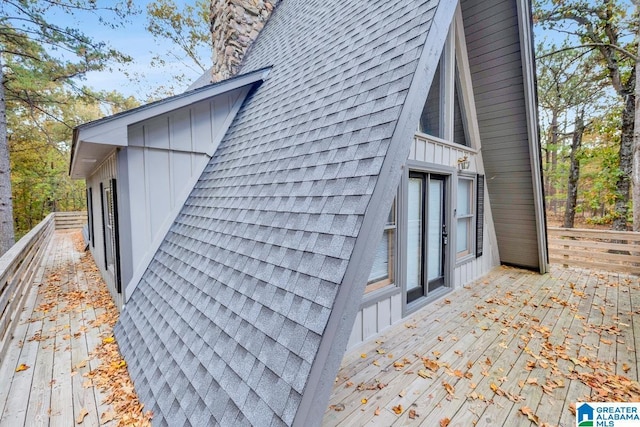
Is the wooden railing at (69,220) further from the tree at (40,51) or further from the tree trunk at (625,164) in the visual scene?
the tree trunk at (625,164)

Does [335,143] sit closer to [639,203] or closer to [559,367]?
[559,367]

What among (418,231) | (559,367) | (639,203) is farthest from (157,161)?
(639,203)

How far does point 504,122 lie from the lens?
4.78 metres

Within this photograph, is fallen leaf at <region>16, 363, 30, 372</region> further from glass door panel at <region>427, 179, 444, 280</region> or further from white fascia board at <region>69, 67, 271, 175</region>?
glass door panel at <region>427, 179, 444, 280</region>

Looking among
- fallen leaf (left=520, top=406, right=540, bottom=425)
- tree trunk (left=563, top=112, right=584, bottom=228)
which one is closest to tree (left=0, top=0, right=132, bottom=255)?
fallen leaf (left=520, top=406, right=540, bottom=425)

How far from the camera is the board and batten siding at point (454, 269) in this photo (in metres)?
3.23

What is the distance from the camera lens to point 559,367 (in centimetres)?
274

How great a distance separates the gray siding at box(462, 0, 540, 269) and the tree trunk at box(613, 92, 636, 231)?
417cm

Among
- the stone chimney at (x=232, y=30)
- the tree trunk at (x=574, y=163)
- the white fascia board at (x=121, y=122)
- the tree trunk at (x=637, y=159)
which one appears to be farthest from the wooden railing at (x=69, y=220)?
the tree trunk at (x=574, y=163)

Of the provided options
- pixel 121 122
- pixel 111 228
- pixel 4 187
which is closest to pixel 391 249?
pixel 121 122

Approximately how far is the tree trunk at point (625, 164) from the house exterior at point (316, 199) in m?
4.16

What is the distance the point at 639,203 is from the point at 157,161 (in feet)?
30.7

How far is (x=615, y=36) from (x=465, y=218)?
282 inches

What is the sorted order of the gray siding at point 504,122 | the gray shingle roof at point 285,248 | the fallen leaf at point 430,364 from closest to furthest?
the gray shingle roof at point 285,248, the fallen leaf at point 430,364, the gray siding at point 504,122
